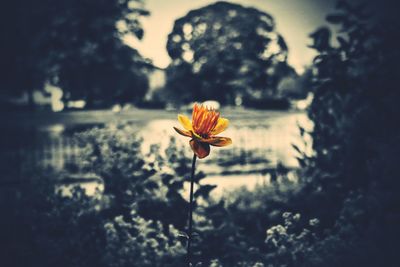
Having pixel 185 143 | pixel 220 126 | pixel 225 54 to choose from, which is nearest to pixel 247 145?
pixel 225 54

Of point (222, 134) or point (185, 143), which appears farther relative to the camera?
point (222, 134)

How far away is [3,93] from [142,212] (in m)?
1.96

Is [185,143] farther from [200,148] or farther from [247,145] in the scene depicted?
[247,145]

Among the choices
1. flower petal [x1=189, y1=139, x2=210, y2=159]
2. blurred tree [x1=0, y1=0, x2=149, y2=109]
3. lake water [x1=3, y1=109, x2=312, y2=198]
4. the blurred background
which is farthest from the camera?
lake water [x1=3, y1=109, x2=312, y2=198]

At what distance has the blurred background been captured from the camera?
205 centimetres

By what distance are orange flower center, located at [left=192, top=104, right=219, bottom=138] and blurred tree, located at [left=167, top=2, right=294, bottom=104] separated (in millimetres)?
1697

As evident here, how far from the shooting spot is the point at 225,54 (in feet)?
10.0

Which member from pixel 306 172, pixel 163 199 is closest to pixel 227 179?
pixel 306 172

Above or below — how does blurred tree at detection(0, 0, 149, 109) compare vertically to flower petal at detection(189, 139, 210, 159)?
above

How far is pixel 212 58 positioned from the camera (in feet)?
9.92

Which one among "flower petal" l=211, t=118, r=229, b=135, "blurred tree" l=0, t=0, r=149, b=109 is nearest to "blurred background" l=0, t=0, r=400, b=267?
"blurred tree" l=0, t=0, r=149, b=109

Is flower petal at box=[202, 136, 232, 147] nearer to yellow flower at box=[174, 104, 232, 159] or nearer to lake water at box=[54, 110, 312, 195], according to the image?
yellow flower at box=[174, 104, 232, 159]

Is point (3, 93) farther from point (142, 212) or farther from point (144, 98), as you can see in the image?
point (142, 212)

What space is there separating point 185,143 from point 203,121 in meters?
1.34
